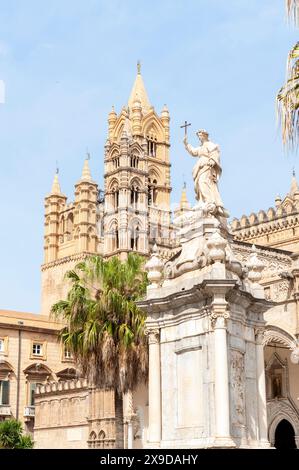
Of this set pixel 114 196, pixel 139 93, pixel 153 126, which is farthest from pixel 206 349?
pixel 139 93

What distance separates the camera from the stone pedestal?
52.0 ft

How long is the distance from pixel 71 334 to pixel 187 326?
1535 cm

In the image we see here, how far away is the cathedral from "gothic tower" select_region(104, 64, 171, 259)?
2.91 metres

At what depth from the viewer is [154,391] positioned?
17.2 meters

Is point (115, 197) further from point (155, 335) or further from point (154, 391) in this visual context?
point (154, 391)

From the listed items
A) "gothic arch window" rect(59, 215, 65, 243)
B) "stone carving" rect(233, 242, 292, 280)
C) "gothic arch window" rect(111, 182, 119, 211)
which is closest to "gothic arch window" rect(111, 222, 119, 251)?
"gothic arch window" rect(111, 182, 119, 211)

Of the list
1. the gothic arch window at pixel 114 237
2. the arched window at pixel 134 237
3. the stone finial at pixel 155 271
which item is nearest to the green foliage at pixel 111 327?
the stone finial at pixel 155 271

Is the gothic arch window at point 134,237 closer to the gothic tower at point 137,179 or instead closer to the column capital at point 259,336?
the gothic tower at point 137,179

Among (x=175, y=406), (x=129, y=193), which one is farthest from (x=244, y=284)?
(x=129, y=193)

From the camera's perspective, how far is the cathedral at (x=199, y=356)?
16125 millimetres

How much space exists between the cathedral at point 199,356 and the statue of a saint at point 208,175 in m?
0.19

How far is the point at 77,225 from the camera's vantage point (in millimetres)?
98125
